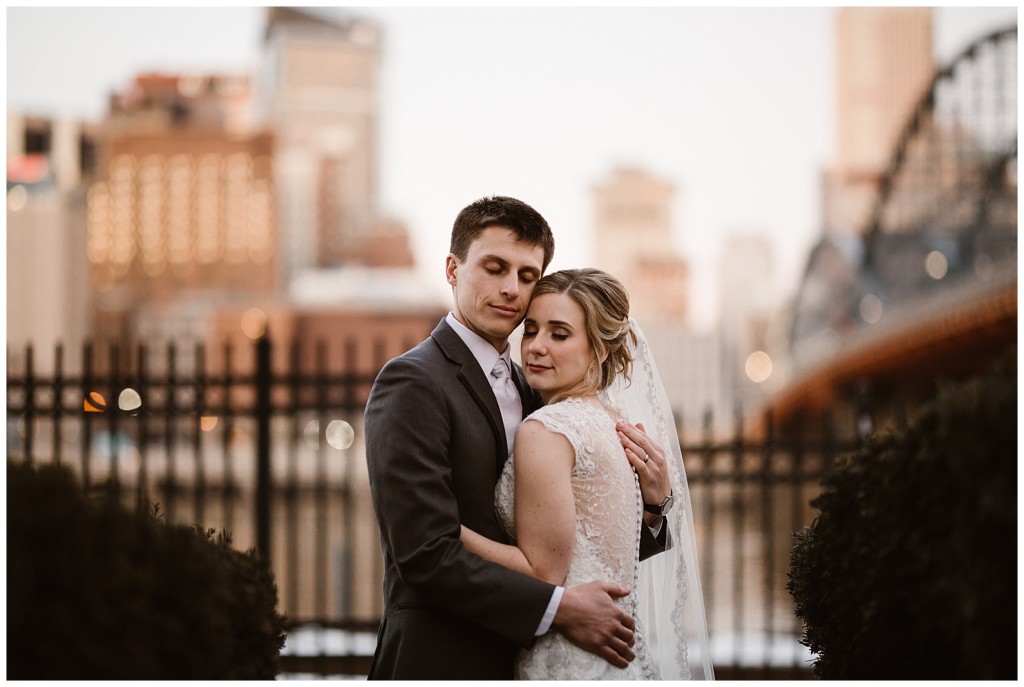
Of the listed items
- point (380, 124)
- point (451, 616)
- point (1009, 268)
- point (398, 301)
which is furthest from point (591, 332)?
point (380, 124)

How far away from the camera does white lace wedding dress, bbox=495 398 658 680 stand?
3.11 meters

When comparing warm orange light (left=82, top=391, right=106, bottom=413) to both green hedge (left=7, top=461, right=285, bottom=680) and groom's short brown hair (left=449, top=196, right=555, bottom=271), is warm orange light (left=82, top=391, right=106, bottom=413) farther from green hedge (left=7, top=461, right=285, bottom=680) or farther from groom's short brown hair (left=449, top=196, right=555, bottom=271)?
green hedge (left=7, top=461, right=285, bottom=680)

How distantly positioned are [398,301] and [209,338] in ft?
49.3

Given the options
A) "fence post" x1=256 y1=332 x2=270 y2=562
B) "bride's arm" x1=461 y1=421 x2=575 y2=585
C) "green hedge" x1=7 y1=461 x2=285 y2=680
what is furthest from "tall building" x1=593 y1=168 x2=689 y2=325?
"green hedge" x1=7 y1=461 x2=285 y2=680

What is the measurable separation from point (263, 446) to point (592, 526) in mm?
4290

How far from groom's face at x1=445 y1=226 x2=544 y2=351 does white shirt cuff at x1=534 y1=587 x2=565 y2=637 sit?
0.79 m

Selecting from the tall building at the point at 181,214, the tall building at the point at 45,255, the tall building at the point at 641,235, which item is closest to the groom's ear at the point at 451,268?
the tall building at the point at 45,255

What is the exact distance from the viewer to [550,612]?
3.04 metres

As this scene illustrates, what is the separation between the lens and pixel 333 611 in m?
13.3

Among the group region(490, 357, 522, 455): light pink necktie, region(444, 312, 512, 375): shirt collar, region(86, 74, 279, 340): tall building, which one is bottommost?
region(490, 357, 522, 455): light pink necktie

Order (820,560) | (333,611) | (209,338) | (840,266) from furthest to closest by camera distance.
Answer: (209,338)
(840,266)
(333,611)
(820,560)

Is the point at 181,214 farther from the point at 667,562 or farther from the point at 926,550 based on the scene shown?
the point at 926,550

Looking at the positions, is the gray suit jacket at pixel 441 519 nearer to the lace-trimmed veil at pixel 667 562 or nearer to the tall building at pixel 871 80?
the lace-trimmed veil at pixel 667 562

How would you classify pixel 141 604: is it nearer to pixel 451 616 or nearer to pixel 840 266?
pixel 451 616
